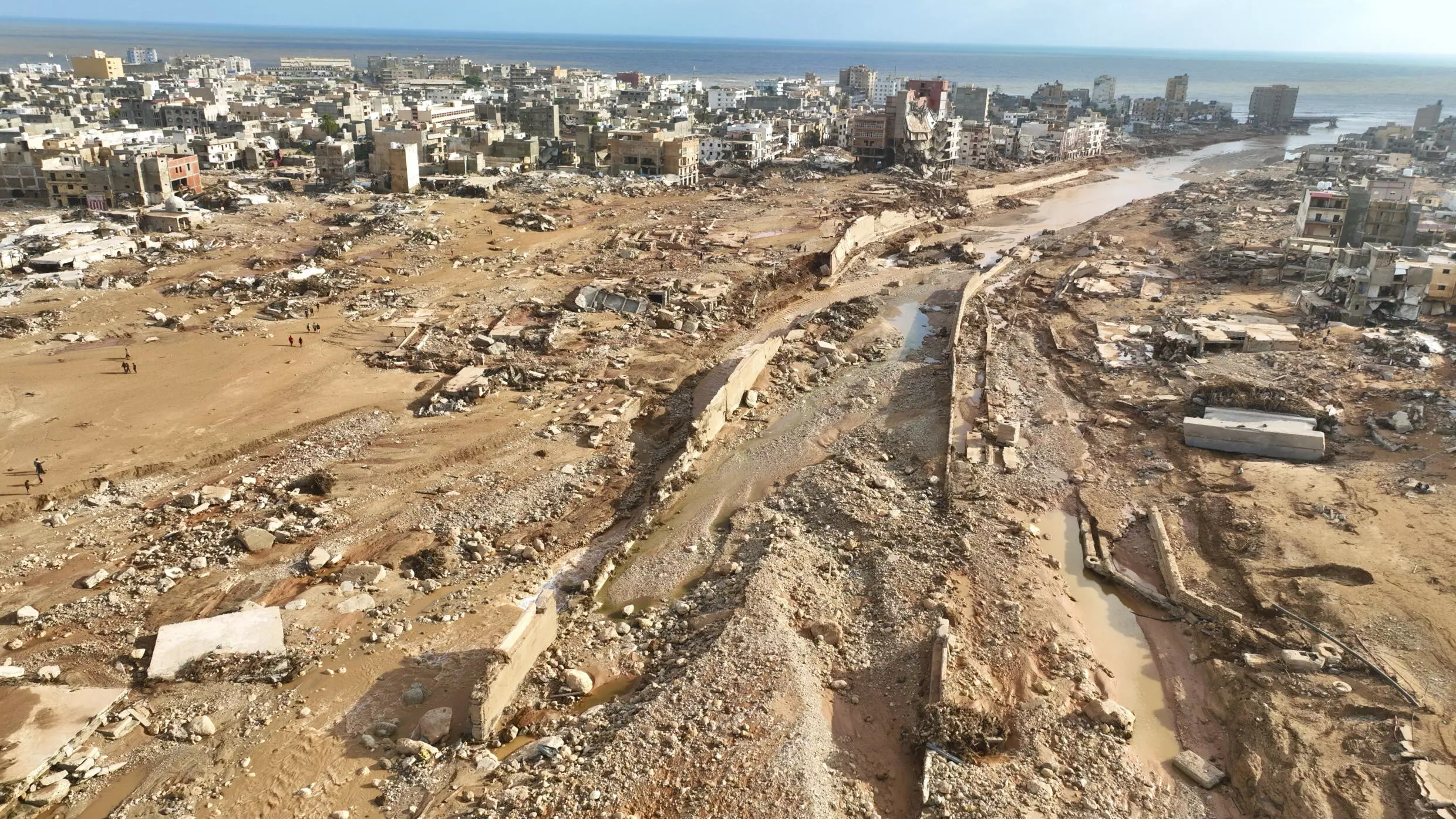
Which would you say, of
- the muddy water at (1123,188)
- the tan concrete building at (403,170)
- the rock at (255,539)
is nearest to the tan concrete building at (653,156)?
the tan concrete building at (403,170)

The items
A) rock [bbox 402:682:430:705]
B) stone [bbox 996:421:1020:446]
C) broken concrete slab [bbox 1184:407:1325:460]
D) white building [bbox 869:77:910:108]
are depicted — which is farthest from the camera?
white building [bbox 869:77:910:108]

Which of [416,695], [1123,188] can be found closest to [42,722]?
[416,695]

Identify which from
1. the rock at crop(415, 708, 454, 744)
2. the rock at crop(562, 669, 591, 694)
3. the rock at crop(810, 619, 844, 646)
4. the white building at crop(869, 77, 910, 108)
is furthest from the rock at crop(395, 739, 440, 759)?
the white building at crop(869, 77, 910, 108)

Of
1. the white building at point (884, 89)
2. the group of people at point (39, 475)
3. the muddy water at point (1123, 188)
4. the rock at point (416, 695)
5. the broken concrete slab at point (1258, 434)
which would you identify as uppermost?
the white building at point (884, 89)

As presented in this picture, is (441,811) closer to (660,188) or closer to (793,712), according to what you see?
Result: (793,712)

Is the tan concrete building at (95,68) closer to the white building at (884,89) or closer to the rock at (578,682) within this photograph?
the white building at (884,89)

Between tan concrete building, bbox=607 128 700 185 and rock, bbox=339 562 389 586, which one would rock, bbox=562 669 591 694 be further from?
tan concrete building, bbox=607 128 700 185
